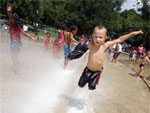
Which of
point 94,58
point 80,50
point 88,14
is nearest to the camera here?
point 94,58

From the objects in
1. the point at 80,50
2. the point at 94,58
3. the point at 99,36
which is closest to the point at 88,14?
the point at 80,50

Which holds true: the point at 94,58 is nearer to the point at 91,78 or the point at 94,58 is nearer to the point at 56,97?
the point at 91,78

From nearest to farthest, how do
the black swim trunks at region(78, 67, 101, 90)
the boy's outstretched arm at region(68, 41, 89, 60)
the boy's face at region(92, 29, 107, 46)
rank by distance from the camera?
the boy's face at region(92, 29, 107, 46)
the black swim trunks at region(78, 67, 101, 90)
the boy's outstretched arm at region(68, 41, 89, 60)

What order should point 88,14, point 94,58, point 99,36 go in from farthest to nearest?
point 88,14, point 94,58, point 99,36

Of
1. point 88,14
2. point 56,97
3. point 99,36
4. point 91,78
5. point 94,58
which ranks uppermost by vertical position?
Result: point 88,14

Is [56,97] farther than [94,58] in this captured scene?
Yes

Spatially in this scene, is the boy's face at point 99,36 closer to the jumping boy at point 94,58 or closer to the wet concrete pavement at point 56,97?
the jumping boy at point 94,58

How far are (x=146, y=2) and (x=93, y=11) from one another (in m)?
11.7

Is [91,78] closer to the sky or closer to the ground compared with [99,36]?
closer to the ground

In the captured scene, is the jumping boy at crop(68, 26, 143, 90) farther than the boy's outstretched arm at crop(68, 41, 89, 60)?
No

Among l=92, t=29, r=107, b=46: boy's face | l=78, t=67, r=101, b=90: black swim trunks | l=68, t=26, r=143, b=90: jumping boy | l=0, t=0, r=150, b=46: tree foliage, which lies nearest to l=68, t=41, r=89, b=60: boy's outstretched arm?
l=68, t=26, r=143, b=90: jumping boy

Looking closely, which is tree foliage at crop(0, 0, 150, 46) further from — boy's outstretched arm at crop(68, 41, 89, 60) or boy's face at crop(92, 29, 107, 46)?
boy's face at crop(92, 29, 107, 46)

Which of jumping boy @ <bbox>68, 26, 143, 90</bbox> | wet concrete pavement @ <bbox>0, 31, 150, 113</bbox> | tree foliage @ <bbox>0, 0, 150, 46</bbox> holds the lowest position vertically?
wet concrete pavement @ <bbox>0, 31, 150, 113</bbox>

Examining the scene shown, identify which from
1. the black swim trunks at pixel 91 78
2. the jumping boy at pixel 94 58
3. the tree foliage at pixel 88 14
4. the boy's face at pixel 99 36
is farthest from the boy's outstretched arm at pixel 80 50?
the tree foliage at pixel 88 14
